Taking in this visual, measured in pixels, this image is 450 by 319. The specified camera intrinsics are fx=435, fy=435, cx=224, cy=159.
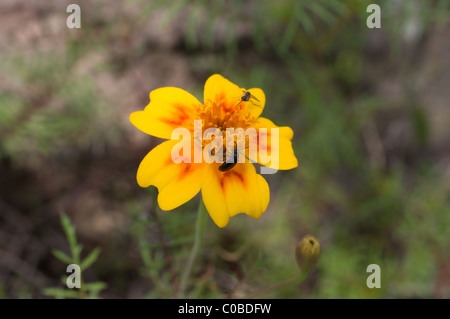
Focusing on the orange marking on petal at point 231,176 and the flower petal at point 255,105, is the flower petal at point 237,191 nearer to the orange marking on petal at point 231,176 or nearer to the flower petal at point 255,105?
the orange marking on petal at point 231,176

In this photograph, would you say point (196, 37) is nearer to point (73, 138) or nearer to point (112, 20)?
point (112, 20)

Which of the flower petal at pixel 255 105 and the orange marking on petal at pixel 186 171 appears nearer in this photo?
the orange marking on petal at pixel 186 171

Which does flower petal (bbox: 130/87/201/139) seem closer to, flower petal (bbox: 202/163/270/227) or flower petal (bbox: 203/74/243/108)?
flower petal (bbox: 203/74/243/108)

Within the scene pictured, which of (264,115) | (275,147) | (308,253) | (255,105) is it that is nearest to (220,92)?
(255,105)

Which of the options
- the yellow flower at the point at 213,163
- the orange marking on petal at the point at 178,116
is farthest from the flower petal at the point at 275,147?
the orange marking on petal at the point at 178,116

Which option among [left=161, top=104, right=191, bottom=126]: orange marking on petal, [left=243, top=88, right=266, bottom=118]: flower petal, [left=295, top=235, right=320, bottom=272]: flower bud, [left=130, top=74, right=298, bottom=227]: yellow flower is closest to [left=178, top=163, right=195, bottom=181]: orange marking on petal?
[left=130, top=74, right=298, bottom=227]: yellow flower

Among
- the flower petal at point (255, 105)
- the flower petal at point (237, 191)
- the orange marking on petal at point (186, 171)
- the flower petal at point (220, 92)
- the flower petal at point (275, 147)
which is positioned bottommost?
the flower petal at point (237, 191)
